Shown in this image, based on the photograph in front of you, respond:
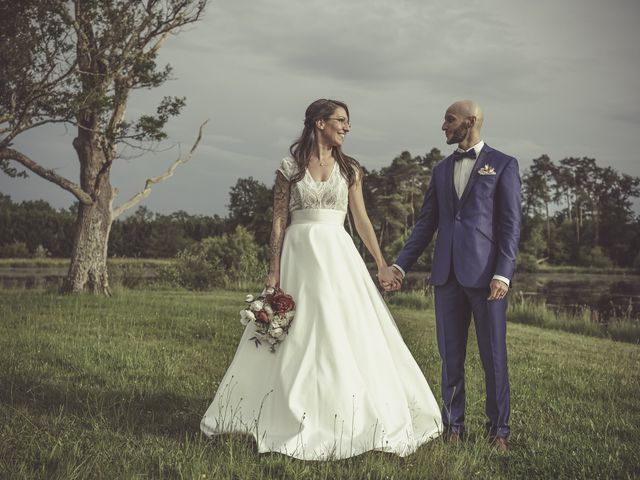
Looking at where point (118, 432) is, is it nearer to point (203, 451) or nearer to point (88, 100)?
point (203, 451)

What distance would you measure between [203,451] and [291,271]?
141 centimetres

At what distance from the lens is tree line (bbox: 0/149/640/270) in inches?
1718

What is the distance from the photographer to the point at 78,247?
16672 mm

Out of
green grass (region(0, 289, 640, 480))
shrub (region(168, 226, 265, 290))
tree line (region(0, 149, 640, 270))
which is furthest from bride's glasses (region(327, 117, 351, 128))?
tree line (region(0, 149, 640, 270))

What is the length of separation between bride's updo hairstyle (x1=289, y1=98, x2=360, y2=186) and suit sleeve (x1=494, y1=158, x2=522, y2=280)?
1.13 meters

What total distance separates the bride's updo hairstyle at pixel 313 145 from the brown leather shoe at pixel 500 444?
7.39 feet

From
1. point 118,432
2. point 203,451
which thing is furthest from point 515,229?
point 118,432

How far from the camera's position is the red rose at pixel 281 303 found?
452cm

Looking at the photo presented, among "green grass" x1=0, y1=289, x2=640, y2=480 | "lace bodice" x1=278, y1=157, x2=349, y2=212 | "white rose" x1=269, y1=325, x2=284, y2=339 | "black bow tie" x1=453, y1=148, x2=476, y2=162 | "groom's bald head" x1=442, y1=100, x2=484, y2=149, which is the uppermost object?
"groom's bald head" x1=442, y1=100, x2=484, y2=149

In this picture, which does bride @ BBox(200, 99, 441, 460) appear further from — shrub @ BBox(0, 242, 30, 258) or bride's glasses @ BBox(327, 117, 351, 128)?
shrub @ BBox(0, 242, 30, 258)

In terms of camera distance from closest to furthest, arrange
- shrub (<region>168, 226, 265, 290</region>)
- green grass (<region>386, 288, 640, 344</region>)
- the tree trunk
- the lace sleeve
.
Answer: the lace sleeve
green grass (<region>386, 288, 640, 344</region>)
the tree trunk
shrub (<region>168, 226, 265, 290</region>)

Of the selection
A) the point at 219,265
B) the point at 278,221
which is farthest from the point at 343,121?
the point at 219,265

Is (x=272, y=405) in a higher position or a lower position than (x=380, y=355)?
lower

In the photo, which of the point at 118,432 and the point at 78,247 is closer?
the point at 118,432
